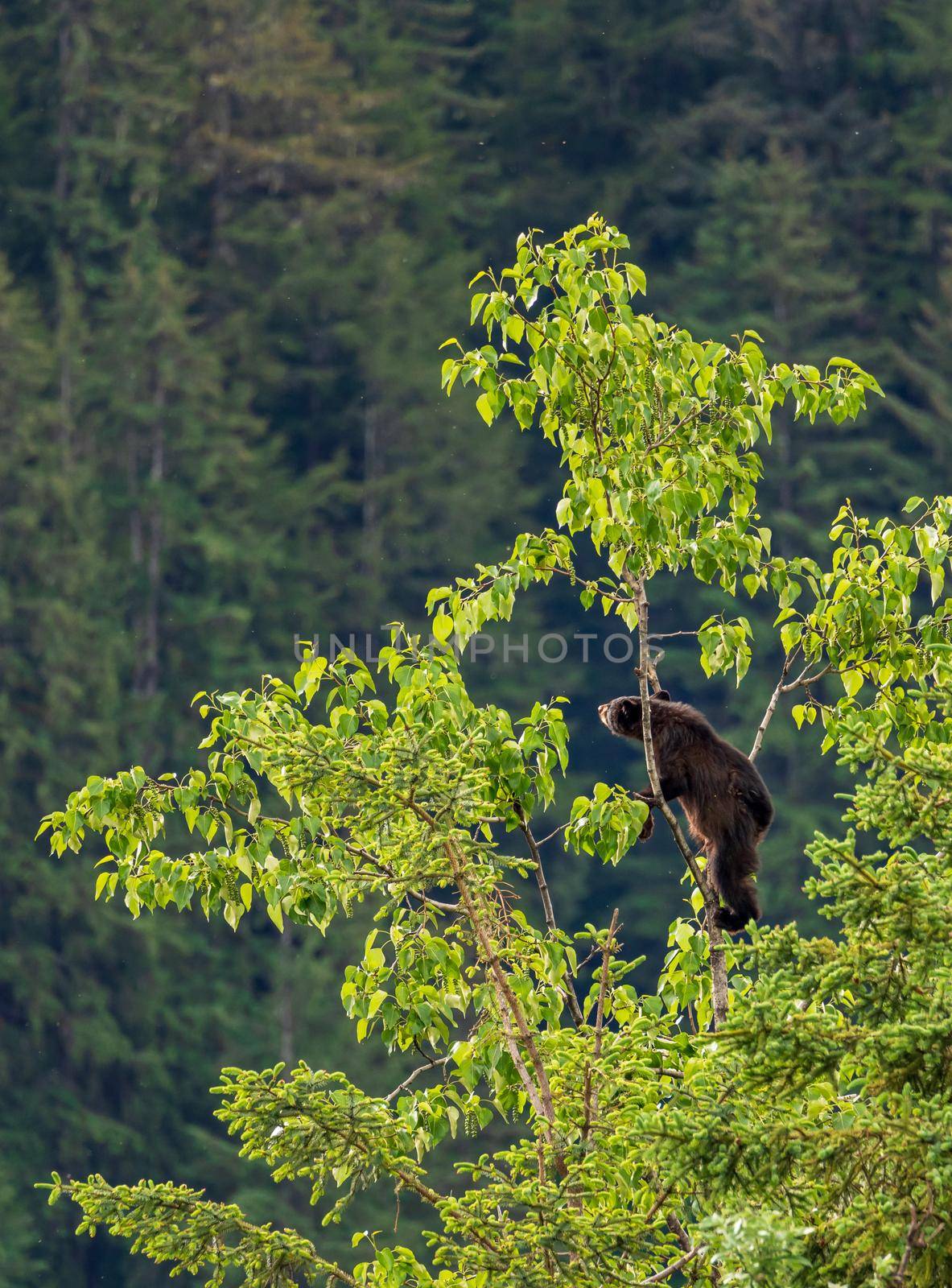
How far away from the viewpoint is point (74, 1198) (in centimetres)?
575

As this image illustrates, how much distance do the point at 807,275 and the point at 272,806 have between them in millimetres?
16032

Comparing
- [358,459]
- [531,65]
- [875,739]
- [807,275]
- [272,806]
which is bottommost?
[875,739]

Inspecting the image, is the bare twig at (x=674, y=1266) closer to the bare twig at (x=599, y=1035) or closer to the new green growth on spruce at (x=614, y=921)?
the new green growth on spruce at (x=614, y=921)

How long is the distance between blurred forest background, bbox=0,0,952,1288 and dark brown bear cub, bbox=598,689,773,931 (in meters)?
21.3

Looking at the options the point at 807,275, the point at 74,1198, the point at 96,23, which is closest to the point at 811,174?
the point at 807,275

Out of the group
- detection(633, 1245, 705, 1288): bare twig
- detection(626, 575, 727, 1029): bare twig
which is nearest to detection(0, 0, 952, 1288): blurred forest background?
detection(626, 575, 727, 1029): bare twig

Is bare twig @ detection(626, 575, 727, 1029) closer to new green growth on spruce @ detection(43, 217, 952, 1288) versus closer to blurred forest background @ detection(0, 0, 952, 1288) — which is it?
new green growth on spruce @ detection(43, 217, 952, 1288)

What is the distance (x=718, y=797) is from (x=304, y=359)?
33.4 meters

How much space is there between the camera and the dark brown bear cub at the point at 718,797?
694cm

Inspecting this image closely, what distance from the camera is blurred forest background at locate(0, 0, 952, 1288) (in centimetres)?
3014

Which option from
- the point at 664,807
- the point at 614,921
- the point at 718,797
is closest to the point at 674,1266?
the point at 614,921

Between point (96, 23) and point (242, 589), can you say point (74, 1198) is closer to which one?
point (242, 589)

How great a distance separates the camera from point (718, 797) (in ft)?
23.2

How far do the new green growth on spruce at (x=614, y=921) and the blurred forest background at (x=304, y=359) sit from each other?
72.7 ft
